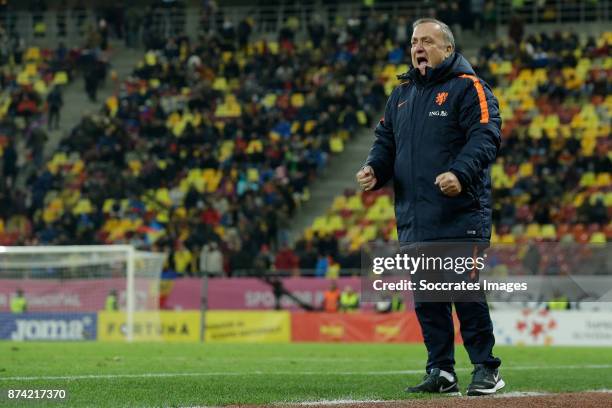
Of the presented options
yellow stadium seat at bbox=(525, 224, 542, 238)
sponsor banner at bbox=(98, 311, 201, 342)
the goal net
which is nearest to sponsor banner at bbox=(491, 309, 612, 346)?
yellow stadium seat at bbox=(525, 224, 542, 238)

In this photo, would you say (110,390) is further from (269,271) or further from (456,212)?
(269,271)

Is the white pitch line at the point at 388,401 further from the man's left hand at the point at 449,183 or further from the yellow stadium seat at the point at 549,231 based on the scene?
the yellow stadium seat at the point at 549,231

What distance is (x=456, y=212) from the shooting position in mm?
7031

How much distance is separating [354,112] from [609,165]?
7.16 m

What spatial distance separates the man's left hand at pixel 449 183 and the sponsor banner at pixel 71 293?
16.9 m

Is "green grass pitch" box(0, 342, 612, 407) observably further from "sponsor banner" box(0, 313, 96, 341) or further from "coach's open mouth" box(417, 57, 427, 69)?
"sponsor banner" box(0, 313, 96, 341)

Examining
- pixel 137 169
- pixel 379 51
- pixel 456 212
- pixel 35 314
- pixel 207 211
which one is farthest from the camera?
pixel 379 51

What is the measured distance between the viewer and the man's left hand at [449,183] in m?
6.76

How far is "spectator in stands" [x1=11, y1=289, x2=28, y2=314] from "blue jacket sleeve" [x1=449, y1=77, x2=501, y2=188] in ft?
56.7

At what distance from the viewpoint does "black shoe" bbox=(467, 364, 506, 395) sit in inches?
273

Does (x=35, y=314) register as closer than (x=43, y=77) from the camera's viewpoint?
Yes

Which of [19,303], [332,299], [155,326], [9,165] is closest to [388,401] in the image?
[332,299]

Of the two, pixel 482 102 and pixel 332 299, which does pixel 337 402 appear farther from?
pixel 332 299

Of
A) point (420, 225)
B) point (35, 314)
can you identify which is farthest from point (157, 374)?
point (35, 314)
